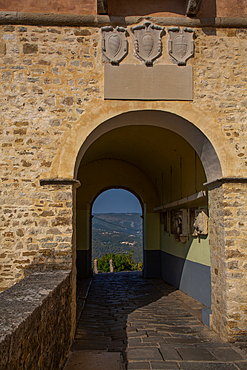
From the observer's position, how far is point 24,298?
2.97m

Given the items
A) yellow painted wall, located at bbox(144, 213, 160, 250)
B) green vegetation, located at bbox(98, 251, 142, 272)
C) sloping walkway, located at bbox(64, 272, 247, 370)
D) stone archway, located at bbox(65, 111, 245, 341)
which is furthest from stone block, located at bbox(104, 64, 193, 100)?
green vegetation, located at bbox(98, 251, 142, 272)

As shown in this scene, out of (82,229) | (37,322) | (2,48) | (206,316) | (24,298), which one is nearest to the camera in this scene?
(37,322)

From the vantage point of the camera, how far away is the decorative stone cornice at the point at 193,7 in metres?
5.16

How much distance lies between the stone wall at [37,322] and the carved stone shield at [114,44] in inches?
146

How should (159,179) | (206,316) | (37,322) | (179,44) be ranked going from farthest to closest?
(159,179)
(206,316)
(179,44)
(37,322)

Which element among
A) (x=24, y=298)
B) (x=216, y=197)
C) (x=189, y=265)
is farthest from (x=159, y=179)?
(x=24, y=298)

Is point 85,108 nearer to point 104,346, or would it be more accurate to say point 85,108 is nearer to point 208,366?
point 104,346

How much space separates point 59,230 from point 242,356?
10.7 ft

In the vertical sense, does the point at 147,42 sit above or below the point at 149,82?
above

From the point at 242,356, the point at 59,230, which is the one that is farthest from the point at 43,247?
the point at 242,356

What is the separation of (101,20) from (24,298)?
4633 mm

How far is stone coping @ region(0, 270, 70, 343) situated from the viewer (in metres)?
2.21

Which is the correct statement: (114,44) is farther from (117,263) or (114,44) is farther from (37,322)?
(117,263)

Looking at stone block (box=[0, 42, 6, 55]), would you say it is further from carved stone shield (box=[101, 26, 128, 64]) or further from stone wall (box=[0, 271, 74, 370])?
stone wall (box=[0, 271, 74, 370])
